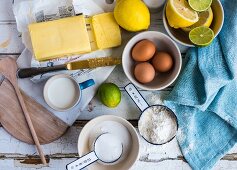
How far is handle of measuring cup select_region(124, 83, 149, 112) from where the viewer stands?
1.08 metres

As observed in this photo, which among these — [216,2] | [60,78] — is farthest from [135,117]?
[216,2]

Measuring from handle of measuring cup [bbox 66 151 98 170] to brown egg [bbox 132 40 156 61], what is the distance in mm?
275

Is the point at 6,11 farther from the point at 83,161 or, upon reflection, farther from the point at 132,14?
the point at 83,161

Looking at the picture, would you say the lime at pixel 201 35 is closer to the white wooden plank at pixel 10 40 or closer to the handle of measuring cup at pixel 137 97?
the handle of measuring cup at pixel 137 97

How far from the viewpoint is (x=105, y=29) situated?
3.55 feet

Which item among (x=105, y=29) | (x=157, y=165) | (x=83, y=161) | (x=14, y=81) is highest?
(x=105, y=29)

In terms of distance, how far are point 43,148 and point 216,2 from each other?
61 cm

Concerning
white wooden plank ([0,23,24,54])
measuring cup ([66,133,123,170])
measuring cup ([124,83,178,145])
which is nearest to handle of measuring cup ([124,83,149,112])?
measuring cup ([124,83,178,145])

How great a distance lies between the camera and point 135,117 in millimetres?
1136

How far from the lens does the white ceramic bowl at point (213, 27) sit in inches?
41.4

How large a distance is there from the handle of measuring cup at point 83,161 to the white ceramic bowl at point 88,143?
4cm

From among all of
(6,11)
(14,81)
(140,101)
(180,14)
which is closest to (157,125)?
(140,101)

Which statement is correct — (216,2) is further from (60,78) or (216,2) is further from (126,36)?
(60,78)

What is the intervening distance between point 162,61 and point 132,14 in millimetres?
146
